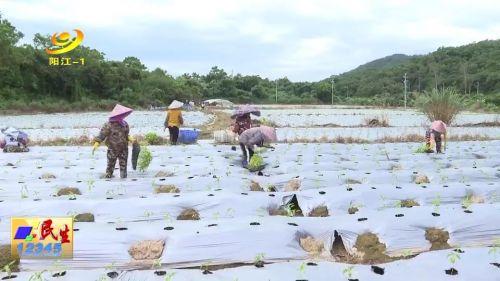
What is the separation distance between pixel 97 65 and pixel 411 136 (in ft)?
93.6

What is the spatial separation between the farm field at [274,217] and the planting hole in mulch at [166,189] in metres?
0.01

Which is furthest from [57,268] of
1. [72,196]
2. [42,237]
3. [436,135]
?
[436,135]

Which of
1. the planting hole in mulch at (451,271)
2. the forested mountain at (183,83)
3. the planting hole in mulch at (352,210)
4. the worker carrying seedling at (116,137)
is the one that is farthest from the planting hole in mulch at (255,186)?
the forested mountain at (183,83)

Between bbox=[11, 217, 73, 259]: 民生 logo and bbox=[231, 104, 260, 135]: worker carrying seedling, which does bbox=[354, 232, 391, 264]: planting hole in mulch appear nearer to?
bbox=[11, 217, 73, 259]: 民生 logo

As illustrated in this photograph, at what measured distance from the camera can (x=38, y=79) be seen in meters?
32.7

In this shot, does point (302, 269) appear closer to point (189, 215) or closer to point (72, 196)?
point (189, 215)

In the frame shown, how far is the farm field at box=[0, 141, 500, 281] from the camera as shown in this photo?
3078mm

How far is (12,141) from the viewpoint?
8.58 m

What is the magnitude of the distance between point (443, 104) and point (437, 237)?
11.7 m

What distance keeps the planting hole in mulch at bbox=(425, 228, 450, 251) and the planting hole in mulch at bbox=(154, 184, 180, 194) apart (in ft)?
8.94

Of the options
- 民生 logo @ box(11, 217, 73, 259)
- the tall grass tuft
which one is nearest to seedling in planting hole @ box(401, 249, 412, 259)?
民生 logo @ box(11, 217, 73, 259)

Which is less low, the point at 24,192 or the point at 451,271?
the point at 24,192

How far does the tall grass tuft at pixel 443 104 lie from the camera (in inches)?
570

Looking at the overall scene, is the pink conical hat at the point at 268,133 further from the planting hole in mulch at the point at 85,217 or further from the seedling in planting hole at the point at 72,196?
the planting hole in mulch at the point at 85,217
